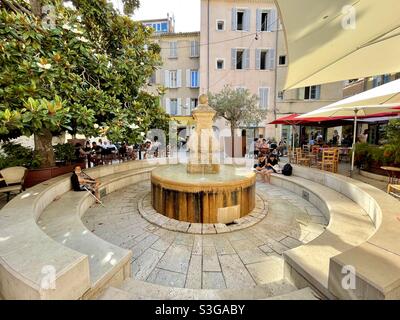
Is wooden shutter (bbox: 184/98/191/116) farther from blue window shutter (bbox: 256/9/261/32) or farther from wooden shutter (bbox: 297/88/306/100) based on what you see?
wooden shutter (bbox: 297/88/306/100)

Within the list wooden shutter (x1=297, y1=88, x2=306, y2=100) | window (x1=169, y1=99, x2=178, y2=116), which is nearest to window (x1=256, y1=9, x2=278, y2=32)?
wooden shutter (x1=297, y1=88, x2=306, y2=100)

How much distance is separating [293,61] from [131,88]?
5767 mm

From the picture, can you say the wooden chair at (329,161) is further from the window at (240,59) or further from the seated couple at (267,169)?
the window at (240,59)

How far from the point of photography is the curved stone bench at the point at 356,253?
1801mm

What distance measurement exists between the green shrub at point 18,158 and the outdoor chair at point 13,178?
39.0 inches

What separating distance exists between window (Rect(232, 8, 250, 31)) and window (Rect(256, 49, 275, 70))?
2.41 m

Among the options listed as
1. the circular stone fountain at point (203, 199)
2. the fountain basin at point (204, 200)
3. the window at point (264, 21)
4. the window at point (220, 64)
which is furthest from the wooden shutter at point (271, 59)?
the fountain basin at point (204, 200)

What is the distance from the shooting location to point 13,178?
17.9ft

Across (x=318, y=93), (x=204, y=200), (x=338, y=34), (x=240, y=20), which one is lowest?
(x=204, y=200)

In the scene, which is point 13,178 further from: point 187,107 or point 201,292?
point 187,107

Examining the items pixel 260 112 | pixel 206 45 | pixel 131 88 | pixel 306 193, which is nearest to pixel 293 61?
pixel 306 193

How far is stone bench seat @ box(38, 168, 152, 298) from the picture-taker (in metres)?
2.42

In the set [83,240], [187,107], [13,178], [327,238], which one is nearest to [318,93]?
[187,107]

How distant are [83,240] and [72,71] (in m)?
4.56
